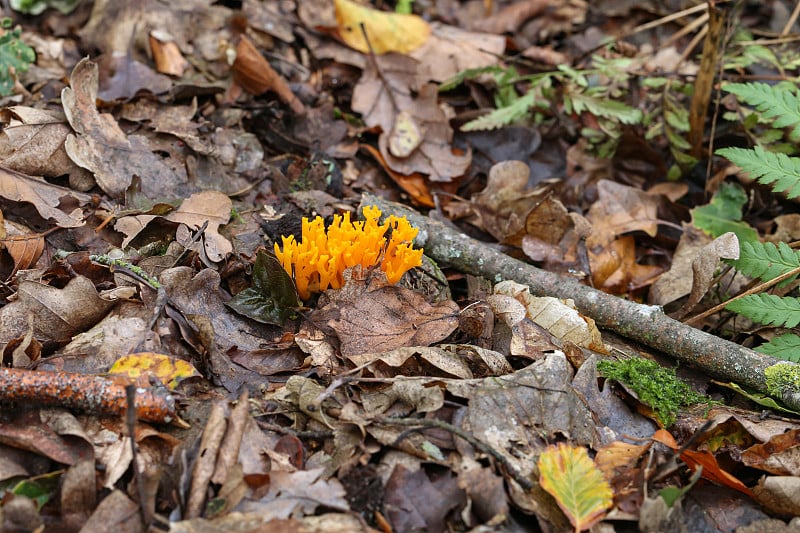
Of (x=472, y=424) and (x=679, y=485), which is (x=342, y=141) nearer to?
(x=472, y=424)

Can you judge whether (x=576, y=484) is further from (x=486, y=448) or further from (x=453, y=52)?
(x=453, y=52)

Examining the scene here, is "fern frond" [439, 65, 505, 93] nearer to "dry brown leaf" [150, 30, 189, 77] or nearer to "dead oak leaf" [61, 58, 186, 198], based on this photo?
"dry brown leaf" [150, 30, 189, 77]

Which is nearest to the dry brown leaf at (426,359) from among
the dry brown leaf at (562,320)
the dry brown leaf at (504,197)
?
the dry brown leaf at (562,320)

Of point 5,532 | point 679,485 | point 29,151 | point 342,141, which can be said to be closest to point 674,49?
point 342,141

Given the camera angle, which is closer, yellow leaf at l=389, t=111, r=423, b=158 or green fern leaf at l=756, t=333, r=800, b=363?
green fern leaf at l=756, t=333, r=800, b=363

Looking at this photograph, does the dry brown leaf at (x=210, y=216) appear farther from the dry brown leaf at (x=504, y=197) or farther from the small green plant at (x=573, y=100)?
the small green plant at (x=573, y=100)

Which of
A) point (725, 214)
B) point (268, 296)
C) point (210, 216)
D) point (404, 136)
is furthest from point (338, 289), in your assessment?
point (725, 214)

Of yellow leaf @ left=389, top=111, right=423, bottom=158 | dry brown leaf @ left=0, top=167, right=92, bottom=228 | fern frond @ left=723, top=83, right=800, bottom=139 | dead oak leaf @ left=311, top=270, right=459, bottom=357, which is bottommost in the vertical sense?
dead oak leaf @ left=311, top=270, right=459, bottom=357

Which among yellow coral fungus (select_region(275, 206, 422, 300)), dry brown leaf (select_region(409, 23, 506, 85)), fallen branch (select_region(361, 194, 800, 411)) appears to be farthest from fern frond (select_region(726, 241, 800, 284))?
dry brown leaf (select_region(409, 23, 506, 85))
